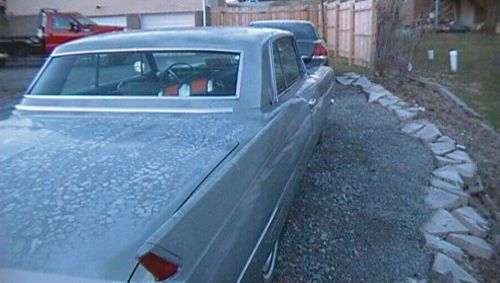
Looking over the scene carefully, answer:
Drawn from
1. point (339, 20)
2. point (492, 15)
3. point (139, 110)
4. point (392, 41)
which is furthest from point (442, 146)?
point (492, 15)

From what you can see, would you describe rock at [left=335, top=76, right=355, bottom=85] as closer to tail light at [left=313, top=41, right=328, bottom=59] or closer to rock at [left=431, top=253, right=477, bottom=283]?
tail light at [left=313, top=41, right=328, bottom=59]

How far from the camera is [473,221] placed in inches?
159

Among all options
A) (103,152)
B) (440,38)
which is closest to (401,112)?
(103,152)

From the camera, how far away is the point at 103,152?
2.24 meters

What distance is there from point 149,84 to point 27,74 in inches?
613

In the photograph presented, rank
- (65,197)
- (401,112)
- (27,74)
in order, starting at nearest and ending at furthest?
(65,197) → (401,112) → (27,74)

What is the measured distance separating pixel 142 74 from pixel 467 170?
146 inches

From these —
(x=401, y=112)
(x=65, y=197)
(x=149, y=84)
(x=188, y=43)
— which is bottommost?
(x=401, y=112)

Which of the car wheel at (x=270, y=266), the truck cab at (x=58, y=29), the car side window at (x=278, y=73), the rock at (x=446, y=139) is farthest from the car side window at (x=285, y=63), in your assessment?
the truck cab at (x=58, y=29)

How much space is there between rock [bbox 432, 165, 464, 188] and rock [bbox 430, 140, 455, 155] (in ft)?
1.67

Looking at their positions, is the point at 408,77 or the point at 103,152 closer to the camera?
the point at 103,152

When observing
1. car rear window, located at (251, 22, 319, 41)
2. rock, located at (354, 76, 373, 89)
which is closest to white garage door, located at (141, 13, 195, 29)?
car rear window, located at (251, 22, 319, 41)

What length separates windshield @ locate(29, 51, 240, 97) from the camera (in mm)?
3357

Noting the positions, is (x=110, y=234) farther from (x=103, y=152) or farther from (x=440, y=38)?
(x=440, y=38)
